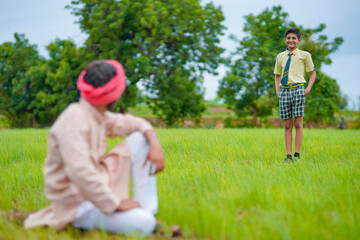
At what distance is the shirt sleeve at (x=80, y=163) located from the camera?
1.91 metres

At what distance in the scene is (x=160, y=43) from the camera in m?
18.6

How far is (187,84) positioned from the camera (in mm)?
20875

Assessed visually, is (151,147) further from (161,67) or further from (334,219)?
(161,67)

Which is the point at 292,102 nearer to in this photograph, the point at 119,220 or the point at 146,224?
the point at 146,224

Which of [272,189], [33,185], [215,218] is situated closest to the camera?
[215,218]

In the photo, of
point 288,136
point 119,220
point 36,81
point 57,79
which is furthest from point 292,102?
point 36,81

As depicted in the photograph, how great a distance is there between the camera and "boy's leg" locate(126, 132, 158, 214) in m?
2.21

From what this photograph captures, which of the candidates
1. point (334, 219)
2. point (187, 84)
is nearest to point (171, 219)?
point (334, 219)

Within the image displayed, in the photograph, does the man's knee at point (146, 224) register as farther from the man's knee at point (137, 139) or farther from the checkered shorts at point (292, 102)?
the checkered shorts at point (292, 102)

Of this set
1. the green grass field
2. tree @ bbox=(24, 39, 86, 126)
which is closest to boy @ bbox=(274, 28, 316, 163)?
the green grass field

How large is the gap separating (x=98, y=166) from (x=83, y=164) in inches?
10.0

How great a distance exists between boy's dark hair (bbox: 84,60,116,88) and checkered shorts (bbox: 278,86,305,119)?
362cm

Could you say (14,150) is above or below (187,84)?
below

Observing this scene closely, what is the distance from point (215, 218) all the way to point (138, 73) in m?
17.2
